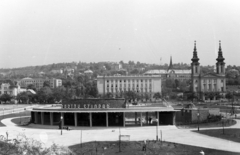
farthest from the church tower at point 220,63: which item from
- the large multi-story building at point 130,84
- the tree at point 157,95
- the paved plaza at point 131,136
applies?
the paved plaza at point 131,136

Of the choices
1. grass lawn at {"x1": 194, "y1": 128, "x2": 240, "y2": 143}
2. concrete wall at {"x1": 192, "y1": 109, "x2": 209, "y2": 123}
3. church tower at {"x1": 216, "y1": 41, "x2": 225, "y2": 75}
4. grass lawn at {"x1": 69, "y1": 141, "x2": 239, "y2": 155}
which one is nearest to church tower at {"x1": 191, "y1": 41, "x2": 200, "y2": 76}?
church tower at {"x1": 216, "y1": 41, "x2": 225, "y2": 75}

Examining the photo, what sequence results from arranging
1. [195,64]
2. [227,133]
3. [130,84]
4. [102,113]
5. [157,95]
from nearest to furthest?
[227,133] < [102,113] < [157,95] < [195,64] < [130,84]

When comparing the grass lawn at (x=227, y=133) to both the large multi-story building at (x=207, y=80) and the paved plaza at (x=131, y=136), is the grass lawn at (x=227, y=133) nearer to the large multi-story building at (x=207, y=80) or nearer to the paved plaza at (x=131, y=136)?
the paved plaza at (x=131, y=136)

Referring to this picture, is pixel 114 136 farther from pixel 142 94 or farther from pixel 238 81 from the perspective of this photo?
pixel 238 81

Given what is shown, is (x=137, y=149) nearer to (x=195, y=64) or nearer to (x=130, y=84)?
(x=195, y=64)

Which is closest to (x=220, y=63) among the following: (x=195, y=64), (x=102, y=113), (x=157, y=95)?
(x=195, y=64)

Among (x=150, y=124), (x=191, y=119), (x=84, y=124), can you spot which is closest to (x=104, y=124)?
(x=84, y=124)

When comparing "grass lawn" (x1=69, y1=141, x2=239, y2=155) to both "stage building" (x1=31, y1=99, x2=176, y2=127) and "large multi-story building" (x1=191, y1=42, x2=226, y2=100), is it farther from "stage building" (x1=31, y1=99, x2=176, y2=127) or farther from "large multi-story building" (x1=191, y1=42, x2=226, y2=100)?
"large multi-story building" (x1=191, y1=42, x2=226, y2=100)
